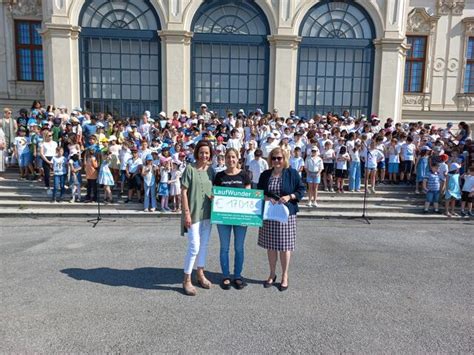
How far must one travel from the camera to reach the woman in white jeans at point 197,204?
462 centimetres

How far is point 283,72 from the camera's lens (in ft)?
55.7

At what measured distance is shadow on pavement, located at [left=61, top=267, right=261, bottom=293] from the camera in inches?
200

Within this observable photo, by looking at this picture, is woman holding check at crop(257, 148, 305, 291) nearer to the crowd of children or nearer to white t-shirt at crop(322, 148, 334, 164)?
the crowd of children

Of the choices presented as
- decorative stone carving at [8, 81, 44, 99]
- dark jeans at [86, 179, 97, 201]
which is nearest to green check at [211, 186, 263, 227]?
dark jeans at [86, 179, 97, 201]

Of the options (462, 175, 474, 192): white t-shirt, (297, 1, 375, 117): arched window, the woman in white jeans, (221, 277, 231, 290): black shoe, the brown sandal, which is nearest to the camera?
the woman in white jeans

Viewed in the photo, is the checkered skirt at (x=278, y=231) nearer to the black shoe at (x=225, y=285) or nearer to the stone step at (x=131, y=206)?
the black shoe at (x=225, y=285)

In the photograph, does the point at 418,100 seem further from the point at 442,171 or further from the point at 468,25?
the point at 442,171

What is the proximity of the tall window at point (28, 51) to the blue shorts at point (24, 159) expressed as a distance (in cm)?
1145

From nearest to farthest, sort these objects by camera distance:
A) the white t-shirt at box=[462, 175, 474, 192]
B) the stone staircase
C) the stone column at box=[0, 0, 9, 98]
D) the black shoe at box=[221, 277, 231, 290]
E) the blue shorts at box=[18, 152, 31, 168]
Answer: the black shoe at box=[221, 277, 231, 290]
the stone staircase
the white t-shirt at box=[462, 175, 474, 192]
the blue shorts at box=[18, 152, 31, 168]
the stone column at box=[0, 0, 9, 98]

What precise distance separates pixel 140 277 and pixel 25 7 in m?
20.4

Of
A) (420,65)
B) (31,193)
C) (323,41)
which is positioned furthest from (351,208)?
(420,65)

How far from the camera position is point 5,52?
20141 millimetres

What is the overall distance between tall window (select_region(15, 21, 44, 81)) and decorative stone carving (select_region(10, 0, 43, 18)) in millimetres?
444

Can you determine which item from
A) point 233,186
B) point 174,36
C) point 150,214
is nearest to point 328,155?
point 150,214
